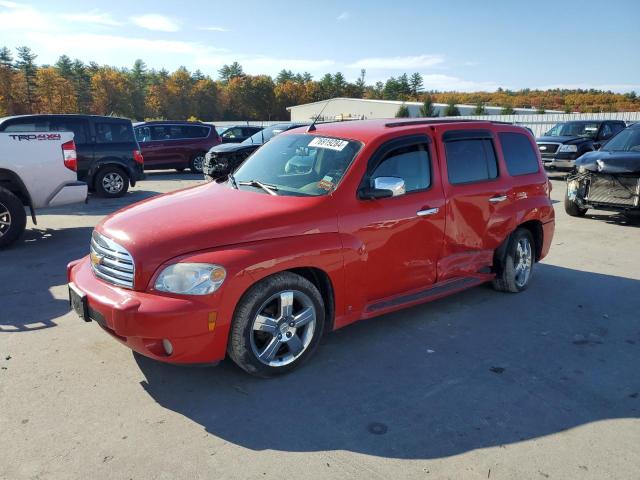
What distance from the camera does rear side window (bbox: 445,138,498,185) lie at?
15.6 feet

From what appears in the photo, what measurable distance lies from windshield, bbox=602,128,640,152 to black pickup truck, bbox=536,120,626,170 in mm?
5114

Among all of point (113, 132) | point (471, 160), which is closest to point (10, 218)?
point (113, 132)

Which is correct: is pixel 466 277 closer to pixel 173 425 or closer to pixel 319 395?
pixel 319 395

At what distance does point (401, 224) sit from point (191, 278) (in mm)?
1861

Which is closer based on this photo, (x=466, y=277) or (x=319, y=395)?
(x=319, y=395)

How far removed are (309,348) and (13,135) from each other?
19.9ft

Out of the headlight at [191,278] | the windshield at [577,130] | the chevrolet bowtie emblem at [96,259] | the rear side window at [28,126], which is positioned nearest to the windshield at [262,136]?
the rear side window at [28,126]

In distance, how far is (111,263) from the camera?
11.5 feet

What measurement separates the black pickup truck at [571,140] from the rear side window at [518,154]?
10.7 m

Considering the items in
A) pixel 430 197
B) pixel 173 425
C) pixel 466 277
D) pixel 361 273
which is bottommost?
pixel 173 425

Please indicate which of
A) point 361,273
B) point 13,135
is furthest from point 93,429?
point 13,135

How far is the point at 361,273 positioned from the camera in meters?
3.98

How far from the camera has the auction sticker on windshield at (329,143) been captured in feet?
14.2

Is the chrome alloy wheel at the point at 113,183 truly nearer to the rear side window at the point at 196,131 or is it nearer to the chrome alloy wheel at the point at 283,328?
the rear side window at the point at 196,131
